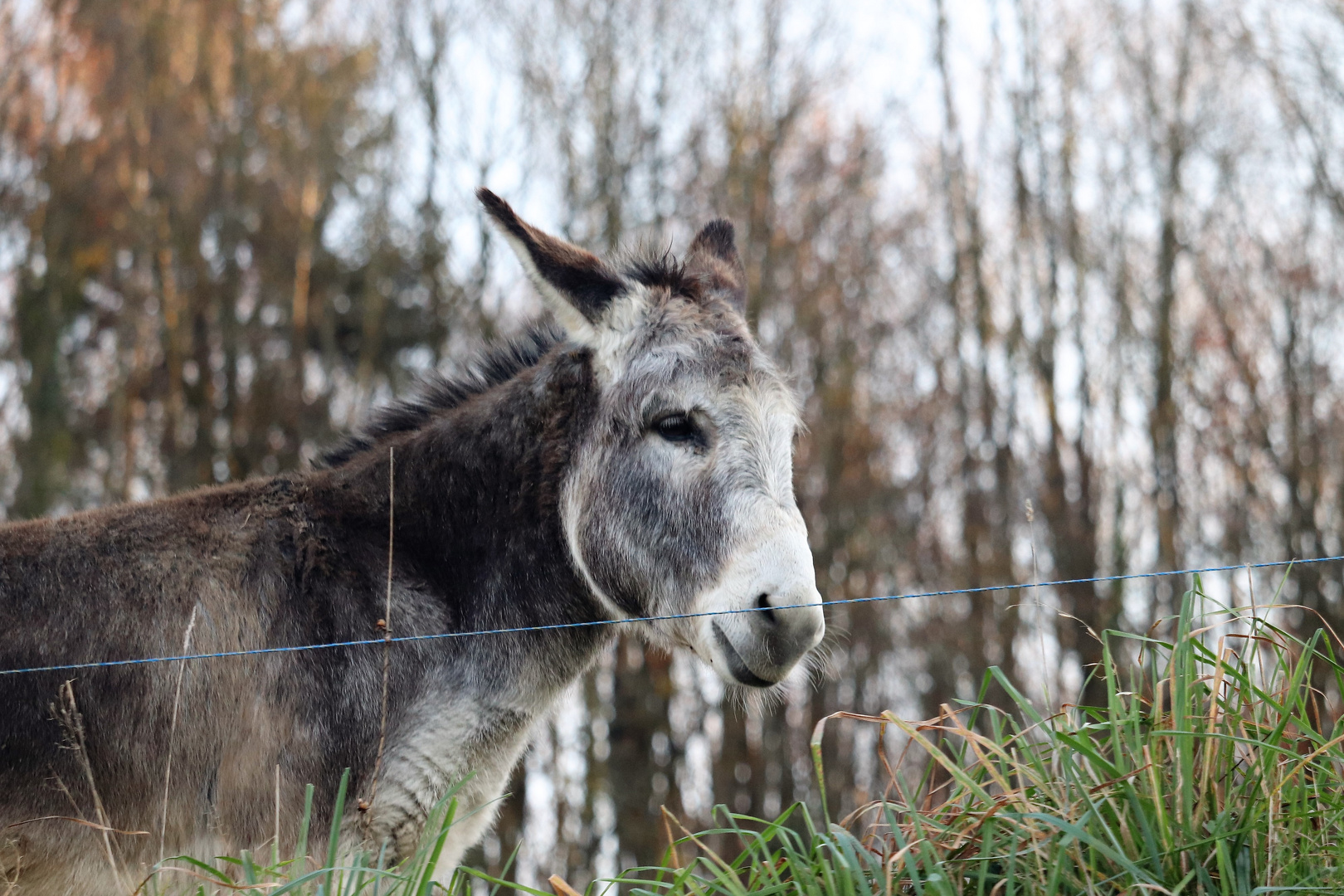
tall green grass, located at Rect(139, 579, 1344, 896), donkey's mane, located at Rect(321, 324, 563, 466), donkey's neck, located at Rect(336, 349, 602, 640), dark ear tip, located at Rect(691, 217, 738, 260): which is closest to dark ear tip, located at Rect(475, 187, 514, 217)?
donkey's neck, located at Rect(336, 349, 602, 640)

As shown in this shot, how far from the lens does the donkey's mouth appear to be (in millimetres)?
3166

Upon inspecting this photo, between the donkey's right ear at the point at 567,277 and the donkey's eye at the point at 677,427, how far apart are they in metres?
0.48

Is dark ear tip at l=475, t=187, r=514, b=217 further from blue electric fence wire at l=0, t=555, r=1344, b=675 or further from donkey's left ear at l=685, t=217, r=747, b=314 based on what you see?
blue electric fence wire at l=0, t=555, r=1344, b=675

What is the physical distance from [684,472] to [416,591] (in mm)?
985

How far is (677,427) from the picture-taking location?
3.58 m

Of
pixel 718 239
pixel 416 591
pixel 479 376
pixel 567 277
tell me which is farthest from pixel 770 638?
pixel 718 239

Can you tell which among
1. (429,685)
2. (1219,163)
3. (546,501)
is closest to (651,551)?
(546,501)

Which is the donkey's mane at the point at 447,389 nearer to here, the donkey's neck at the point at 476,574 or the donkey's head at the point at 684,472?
the donkey's neck at the point at 476,574

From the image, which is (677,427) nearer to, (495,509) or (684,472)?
(684,472)

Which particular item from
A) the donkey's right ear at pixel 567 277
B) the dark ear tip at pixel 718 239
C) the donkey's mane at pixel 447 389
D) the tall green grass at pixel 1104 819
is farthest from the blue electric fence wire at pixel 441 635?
the dark ear tip at pixel 718 239

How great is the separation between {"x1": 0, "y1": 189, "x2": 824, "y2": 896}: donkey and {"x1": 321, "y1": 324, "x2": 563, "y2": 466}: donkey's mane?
2 cm

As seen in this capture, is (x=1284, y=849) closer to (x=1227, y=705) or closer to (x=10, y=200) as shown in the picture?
(x=1227, y=705)

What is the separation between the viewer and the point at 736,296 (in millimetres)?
4359

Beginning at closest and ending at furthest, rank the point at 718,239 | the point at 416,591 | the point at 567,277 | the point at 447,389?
the point at 416,591
the point at 567,277
the point at 447,389
the point at 718,239
